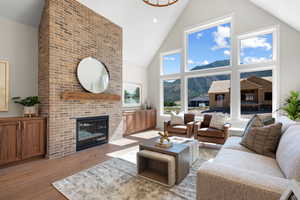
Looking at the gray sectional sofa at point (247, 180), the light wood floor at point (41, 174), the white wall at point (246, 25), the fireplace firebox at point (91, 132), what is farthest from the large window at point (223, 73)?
the light wood floor at point (41, 174)

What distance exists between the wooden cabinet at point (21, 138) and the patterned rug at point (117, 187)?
129 centimetres

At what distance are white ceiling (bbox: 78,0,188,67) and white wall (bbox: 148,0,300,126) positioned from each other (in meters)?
0.38

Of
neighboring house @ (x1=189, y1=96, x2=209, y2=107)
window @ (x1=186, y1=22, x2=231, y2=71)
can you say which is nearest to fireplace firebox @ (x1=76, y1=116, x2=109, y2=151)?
neighboring house @ (x1=189, y1=96, x2=209, y2=107)

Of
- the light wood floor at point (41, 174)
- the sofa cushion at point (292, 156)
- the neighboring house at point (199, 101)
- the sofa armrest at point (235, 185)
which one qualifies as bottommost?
the light wood floor at point (41, 174)

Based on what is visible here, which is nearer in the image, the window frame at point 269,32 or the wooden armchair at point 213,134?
the wooden armchair at point 213,134

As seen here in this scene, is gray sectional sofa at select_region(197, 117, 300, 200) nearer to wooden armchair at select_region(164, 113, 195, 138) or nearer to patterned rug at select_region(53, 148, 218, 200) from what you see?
patterned rug at select_region(53, 148, 218, 200)

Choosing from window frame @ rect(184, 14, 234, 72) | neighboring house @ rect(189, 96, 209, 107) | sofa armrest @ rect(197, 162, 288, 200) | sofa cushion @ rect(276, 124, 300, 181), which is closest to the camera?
sofa armrest @ rect(197, 162, 288, 200)

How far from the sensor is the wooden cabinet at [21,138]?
256 centimetres

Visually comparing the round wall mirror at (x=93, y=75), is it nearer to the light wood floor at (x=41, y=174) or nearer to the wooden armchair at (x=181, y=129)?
the light wood floor at (x=41, y=174)

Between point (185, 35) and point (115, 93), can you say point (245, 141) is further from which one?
point (185, 35)

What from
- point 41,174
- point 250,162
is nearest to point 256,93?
point 250,162

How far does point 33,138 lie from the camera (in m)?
2.90

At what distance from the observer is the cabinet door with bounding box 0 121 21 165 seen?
2541mm

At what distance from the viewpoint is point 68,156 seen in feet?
10.4
